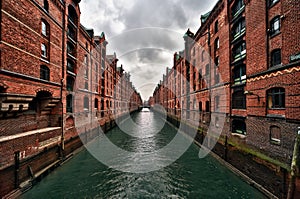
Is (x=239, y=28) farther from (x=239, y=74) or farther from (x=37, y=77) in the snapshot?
(x=37, y=77)

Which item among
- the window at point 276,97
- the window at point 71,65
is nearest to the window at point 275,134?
the window at point 276,97

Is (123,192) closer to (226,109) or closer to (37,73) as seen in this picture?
(37,73)

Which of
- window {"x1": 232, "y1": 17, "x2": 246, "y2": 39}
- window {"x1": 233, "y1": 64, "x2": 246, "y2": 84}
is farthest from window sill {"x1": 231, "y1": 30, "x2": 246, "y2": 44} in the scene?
window {"x1": 233, "y1": 64, "x2": 246, "y2": 84}

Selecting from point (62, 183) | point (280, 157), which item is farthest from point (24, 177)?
point (280, 157)

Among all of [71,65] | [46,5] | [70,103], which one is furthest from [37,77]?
[71,65]

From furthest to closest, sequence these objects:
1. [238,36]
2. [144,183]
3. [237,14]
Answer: [237,14], [238,36], [144,183]

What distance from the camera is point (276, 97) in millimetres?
7688

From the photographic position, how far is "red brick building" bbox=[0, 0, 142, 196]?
21.5 feet

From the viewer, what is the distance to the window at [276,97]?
7.36 m

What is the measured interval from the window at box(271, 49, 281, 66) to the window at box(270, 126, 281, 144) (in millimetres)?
3552

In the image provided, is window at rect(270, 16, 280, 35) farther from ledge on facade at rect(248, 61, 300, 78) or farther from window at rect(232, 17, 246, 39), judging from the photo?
window at rect(232, 17, 246, 39)

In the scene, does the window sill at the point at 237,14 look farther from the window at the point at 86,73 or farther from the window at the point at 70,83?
the window at the point at 86,73

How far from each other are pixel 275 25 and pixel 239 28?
3504mm

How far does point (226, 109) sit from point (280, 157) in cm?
543
